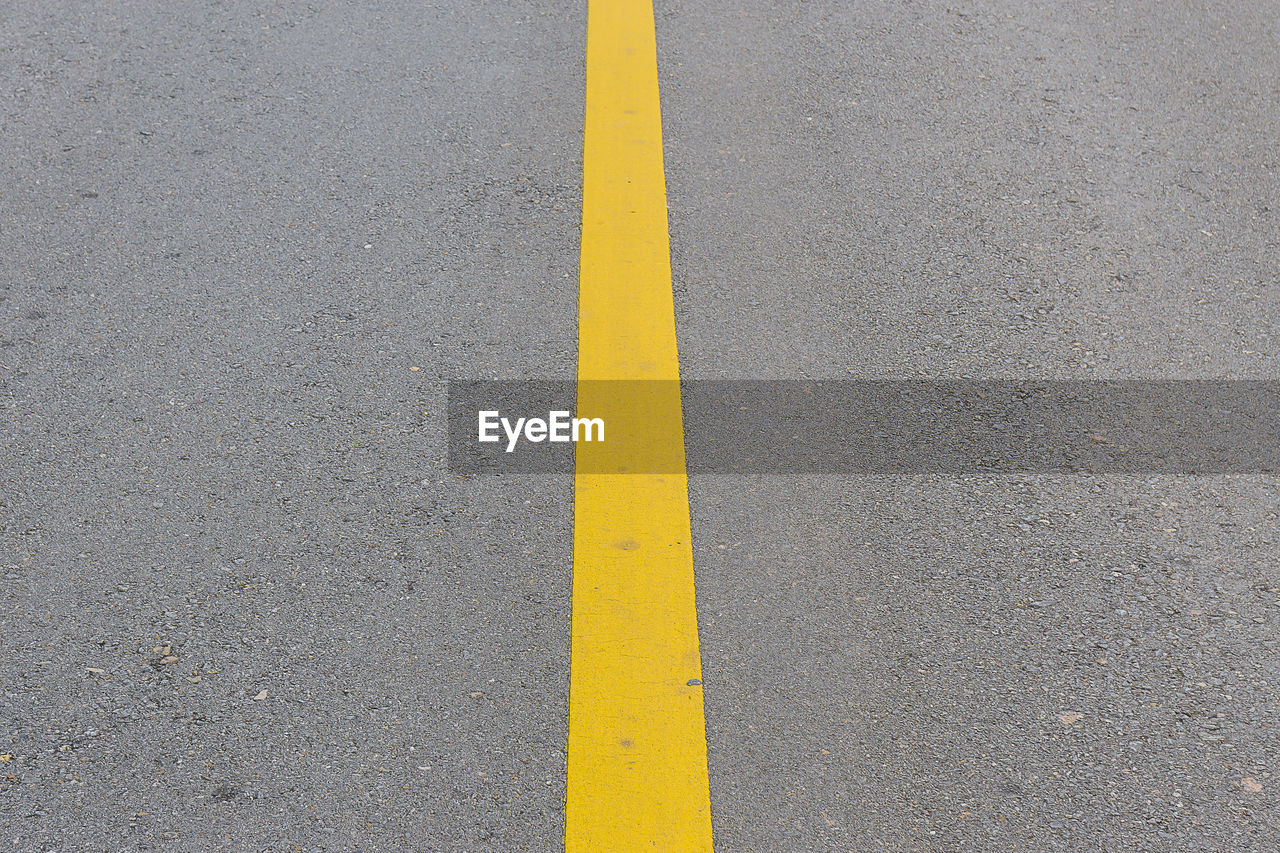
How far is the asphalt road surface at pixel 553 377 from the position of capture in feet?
6.80

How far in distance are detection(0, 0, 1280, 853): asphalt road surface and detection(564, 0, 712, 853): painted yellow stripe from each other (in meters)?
0.06

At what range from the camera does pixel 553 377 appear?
2896mm

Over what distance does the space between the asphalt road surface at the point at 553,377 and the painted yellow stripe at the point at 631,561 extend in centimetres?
6

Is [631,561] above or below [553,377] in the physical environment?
below

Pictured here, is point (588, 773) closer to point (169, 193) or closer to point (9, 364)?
point (9, 364)

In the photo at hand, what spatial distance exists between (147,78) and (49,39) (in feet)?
2.00

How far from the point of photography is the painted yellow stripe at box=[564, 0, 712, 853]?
2043mm

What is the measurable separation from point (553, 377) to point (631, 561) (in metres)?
0.65

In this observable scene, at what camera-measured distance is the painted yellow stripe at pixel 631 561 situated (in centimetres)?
204

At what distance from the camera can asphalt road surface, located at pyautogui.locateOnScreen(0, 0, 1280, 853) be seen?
6.80 feet

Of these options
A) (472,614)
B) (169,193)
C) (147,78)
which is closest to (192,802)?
(472,614)

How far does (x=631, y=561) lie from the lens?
247cm

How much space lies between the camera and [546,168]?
3623 millimetres

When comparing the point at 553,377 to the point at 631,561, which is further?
the point at 553,377
